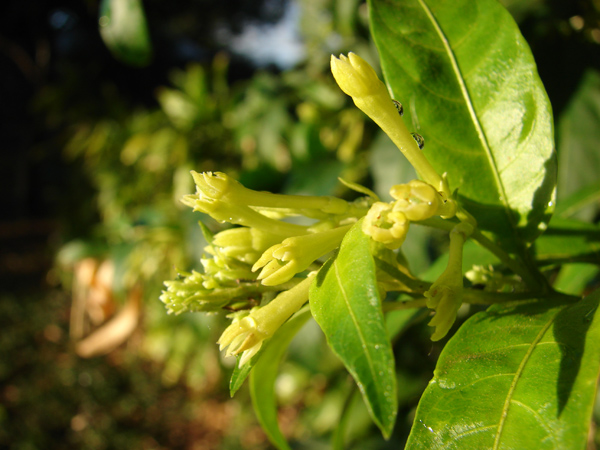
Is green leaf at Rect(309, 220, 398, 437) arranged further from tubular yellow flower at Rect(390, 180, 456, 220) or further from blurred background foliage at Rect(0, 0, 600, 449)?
blurred background foliage at Rect(0, 0, 600, 449)

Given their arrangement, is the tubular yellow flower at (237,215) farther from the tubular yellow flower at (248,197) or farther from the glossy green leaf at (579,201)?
the glossy green leaf at (579,201)

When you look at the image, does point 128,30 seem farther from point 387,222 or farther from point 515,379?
point 515,379

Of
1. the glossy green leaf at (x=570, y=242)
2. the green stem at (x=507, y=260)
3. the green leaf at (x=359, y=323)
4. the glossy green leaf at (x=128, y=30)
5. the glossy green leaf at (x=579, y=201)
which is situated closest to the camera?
the green leaf at (x=359, y=323)

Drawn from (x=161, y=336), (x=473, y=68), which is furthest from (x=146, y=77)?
(x=473, y=68)

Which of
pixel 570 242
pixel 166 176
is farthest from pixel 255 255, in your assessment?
pixel 166 176

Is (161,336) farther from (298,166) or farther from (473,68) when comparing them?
(473,68)

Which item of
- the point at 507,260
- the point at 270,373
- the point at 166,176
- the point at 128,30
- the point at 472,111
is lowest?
the point at 166,176

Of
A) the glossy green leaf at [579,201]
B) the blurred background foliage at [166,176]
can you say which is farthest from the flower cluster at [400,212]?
the glossy green leaf at [579,201]

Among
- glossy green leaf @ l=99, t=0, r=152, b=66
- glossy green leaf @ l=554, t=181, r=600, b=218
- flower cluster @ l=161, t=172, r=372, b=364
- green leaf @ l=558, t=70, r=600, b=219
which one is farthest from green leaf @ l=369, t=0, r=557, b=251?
glossy green leaf @ l=99, t=0, r=152, b=66
